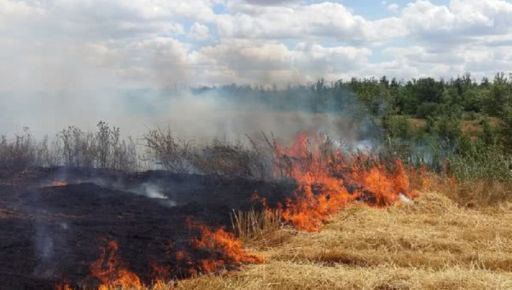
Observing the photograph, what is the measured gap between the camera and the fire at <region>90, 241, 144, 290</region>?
584 cm

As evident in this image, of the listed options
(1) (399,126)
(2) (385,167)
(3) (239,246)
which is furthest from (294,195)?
(1) (399,126)

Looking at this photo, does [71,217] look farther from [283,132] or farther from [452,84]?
[452,84]

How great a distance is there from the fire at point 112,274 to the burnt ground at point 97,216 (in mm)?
108

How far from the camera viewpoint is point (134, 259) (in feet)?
21.2

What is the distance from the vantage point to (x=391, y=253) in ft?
25.4

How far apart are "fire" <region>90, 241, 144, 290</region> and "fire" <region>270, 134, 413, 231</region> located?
359 cm

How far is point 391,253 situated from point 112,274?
3870mm

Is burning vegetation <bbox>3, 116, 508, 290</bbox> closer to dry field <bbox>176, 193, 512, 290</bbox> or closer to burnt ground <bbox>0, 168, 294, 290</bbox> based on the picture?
burnt ground <bbox>0, 168, 294, 290</bbox>

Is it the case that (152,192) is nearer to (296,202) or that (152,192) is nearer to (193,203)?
(193,203)

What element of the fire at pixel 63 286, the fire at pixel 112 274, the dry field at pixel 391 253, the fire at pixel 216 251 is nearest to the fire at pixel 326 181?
the dry field at pixel 391 253

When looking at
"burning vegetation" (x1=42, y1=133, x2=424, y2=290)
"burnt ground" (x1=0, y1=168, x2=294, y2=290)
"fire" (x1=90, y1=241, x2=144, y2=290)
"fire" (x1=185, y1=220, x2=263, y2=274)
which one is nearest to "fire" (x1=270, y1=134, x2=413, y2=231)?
"burning vegetation" (x1=42, y1=133, x2=424, y2=290)

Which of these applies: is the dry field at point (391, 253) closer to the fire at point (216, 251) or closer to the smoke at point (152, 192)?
the fire at point (216, 251)

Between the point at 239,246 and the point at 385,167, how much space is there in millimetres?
5914

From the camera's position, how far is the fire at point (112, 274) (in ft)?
19.2
